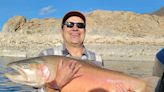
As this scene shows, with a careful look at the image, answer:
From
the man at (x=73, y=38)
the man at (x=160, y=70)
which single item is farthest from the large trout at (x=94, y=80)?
the man at (x=73, y=38)

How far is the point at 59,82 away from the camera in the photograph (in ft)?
16.2

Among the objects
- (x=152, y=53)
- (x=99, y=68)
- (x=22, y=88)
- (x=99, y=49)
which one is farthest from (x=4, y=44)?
(x=99, y=68)

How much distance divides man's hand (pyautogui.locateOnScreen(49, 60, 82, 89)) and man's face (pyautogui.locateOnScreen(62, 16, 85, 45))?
108 centimetres

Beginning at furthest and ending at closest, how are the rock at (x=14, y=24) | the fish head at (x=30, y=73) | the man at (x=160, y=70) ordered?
the rock at (x=14, y=24) → the man at (x=160, y=70) → the fish head at (x=30, y=73)

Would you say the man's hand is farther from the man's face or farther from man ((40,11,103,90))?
the man's face

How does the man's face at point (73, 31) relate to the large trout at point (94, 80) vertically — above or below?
above

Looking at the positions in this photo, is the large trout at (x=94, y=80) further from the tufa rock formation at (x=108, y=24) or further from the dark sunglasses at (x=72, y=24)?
the tufa rock formation at (x=108, y=24)

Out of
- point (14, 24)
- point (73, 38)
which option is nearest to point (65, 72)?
point (73, 38)

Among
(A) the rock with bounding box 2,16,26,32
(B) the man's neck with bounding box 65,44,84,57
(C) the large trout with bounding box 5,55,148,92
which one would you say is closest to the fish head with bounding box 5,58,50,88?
(C) the large trout with bounding box 5,55,148,92

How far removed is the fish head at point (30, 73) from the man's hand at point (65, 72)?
16 centimetres

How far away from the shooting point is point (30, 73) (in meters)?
4.75

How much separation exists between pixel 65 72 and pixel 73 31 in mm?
1282

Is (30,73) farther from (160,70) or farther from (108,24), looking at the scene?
(108,24)

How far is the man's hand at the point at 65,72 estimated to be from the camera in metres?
4.91
